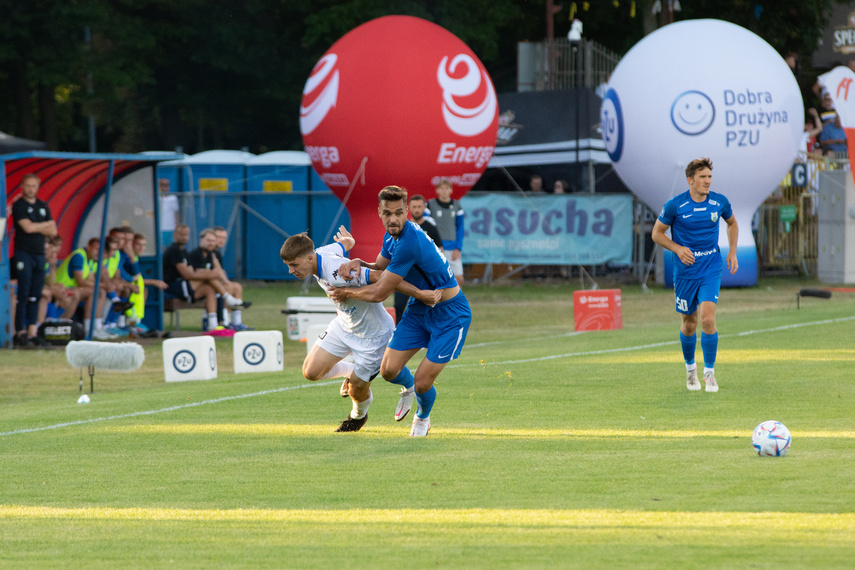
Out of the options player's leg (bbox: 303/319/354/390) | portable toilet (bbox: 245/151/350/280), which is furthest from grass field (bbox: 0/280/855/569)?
portable toilet (bbox: 245/151/350/280)

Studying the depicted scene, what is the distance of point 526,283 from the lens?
27.3 meters

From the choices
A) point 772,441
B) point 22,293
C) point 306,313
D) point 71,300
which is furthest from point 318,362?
point 71,300

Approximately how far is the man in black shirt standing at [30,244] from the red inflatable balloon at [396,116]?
9.84 meters

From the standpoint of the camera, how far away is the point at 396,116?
2558cm

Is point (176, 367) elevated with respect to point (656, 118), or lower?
lower

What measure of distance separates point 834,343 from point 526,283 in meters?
12.8

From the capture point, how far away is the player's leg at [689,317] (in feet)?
36.0

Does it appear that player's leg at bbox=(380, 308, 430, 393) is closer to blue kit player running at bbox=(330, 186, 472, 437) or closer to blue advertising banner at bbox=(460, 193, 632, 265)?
blue kit player running at bbox=(330, 186, 472, 437)

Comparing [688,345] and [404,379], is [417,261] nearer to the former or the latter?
[404,379]

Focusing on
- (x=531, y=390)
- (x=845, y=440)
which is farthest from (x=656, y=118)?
(x=845, y=440)

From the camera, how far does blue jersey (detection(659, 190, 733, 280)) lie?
10.9 meters

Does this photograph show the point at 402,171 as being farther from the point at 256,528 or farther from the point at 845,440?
the point at 256,528

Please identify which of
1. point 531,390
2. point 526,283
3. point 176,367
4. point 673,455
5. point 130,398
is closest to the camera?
point 673,455

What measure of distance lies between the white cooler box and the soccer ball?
10.8m
